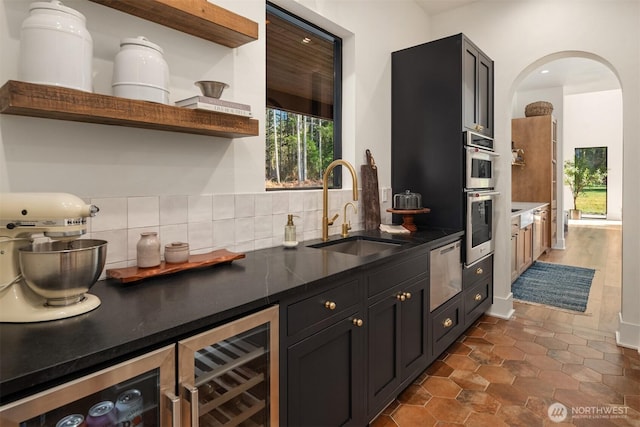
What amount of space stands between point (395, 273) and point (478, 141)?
1722 mm

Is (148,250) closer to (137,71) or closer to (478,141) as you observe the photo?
(137,71)

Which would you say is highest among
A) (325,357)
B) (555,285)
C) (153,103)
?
(153,103)

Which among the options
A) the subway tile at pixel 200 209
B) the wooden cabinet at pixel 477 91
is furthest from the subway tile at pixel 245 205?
the wooden cabinet at pixel 477 91

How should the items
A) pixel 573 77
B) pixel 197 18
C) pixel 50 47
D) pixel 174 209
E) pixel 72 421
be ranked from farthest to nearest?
pixel 573 77 → pixel 174 209 → pixel 197 18 → pixel 50 47 → pixel 72 421

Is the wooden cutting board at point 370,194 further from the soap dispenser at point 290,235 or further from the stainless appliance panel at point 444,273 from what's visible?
the soap dispenser at point 290,235

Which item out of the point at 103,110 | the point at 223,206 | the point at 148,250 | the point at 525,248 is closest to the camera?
the point at 103,110

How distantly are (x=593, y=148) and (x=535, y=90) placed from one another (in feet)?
15.2

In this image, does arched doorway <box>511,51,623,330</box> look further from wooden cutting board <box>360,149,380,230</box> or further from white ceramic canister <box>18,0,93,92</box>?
white ceramic canister <box>18,0,93,92</box>

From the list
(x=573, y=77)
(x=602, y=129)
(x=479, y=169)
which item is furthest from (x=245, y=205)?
(x=602, y=129)

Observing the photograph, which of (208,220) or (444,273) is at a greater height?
Answer: (208,220)

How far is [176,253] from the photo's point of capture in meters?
1.56

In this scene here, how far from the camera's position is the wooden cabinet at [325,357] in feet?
4.43

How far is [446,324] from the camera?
2.57 m

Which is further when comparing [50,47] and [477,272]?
[477,272]
